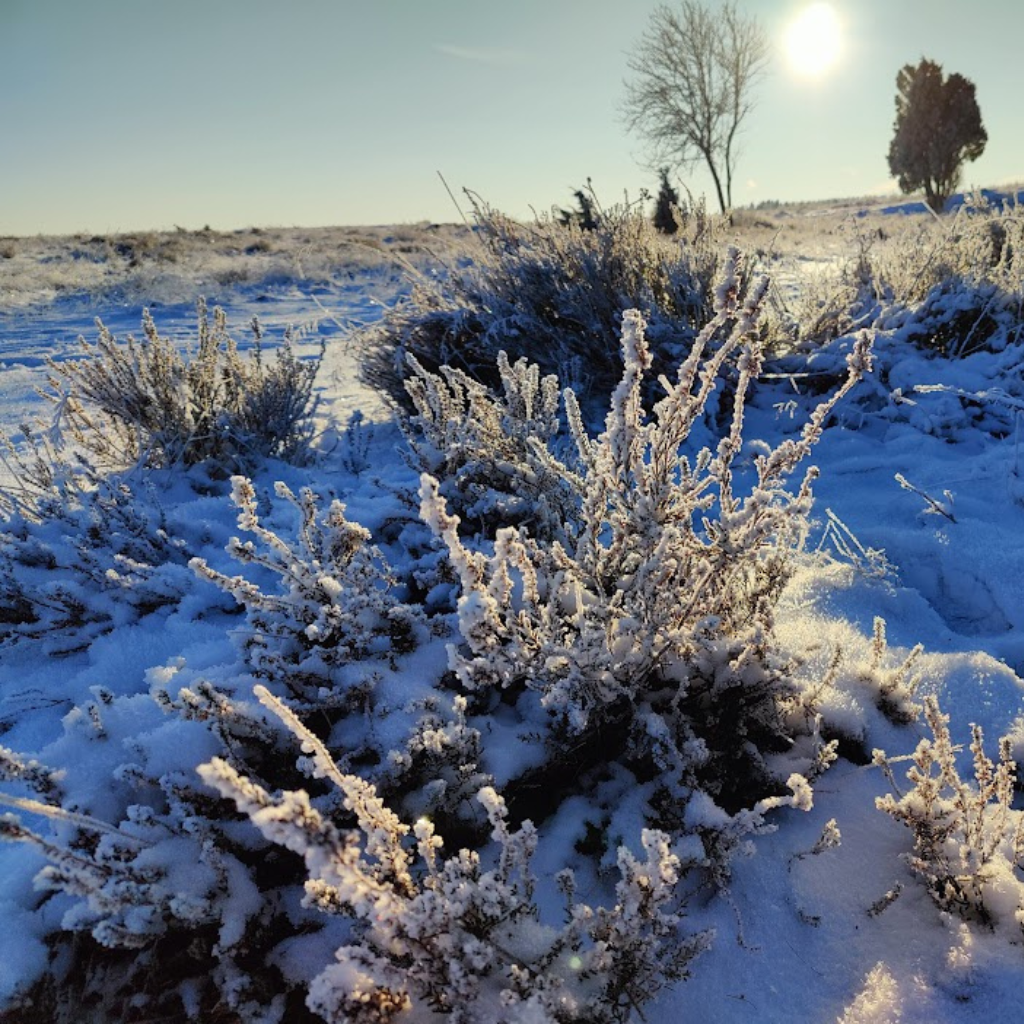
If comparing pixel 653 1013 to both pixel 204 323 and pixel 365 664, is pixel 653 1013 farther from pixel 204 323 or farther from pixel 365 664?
pixel 204 323

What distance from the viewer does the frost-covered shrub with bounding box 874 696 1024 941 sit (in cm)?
105

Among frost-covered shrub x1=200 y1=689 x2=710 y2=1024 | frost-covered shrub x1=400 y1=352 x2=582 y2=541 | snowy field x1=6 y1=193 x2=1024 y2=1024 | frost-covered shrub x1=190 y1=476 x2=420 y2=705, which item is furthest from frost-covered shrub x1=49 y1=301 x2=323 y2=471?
frost-covered shrub x1=200 y1=689 x2=710 y2=1024

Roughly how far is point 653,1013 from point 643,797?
1.12 ft

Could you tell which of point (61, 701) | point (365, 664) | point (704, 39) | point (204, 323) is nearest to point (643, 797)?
point (365, 664)

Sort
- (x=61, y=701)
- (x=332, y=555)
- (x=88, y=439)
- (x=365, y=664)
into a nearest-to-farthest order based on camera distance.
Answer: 1. (x=365, y=664)
2. (x=332, y=555)
3. (x=61, y=701)
4. (x=88, y=439)

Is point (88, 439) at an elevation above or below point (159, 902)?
above

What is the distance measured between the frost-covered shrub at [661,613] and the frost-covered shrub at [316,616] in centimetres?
21

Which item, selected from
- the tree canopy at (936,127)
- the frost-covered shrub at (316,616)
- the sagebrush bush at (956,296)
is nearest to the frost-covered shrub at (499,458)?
the frost-covered shrub at (316,616)

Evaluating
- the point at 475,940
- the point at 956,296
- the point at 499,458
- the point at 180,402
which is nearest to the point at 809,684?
the point at 475,940

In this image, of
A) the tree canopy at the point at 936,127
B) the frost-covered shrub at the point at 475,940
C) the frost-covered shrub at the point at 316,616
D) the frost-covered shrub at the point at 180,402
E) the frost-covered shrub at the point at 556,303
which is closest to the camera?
the frost-covered shrub at the point at 475,940

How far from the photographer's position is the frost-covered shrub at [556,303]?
3514 mm

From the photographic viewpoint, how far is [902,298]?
4.04 meters

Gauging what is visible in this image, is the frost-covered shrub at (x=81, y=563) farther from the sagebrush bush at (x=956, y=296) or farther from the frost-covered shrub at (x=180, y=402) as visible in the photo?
the sagebrush bush at (x=956, y=296)

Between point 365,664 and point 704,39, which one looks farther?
point 704,39
